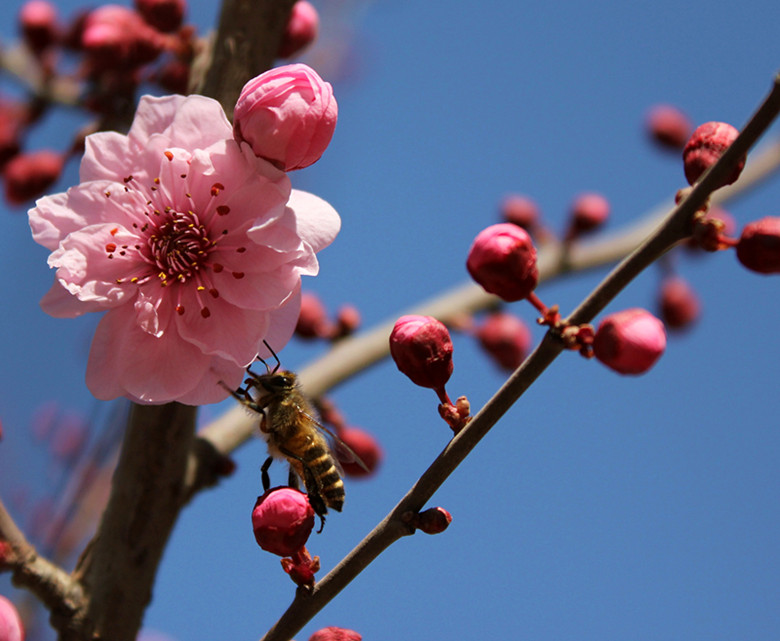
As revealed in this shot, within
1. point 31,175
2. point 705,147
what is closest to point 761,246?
point 705,147

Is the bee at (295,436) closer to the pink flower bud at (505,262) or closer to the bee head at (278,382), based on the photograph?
the bee head at (278,382)

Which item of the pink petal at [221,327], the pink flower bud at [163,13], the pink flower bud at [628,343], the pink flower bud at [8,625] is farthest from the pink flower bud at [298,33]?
the pink flower bud at [8,625]

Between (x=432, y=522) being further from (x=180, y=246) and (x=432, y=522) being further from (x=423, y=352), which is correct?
(x=180, y=246)

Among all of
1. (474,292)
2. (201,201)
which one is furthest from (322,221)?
(474,292)

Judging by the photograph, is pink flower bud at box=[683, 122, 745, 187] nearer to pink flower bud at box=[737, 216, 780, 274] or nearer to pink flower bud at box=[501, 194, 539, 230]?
pink flower bud at box=[737, 216, 780, 274]

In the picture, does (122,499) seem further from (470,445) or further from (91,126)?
(91,126)

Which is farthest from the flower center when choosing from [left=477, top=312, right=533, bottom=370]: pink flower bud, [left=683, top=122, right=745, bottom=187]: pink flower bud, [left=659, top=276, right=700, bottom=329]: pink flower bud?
[left=659, top=276, right=700, bottom=329]: pink flower bud
